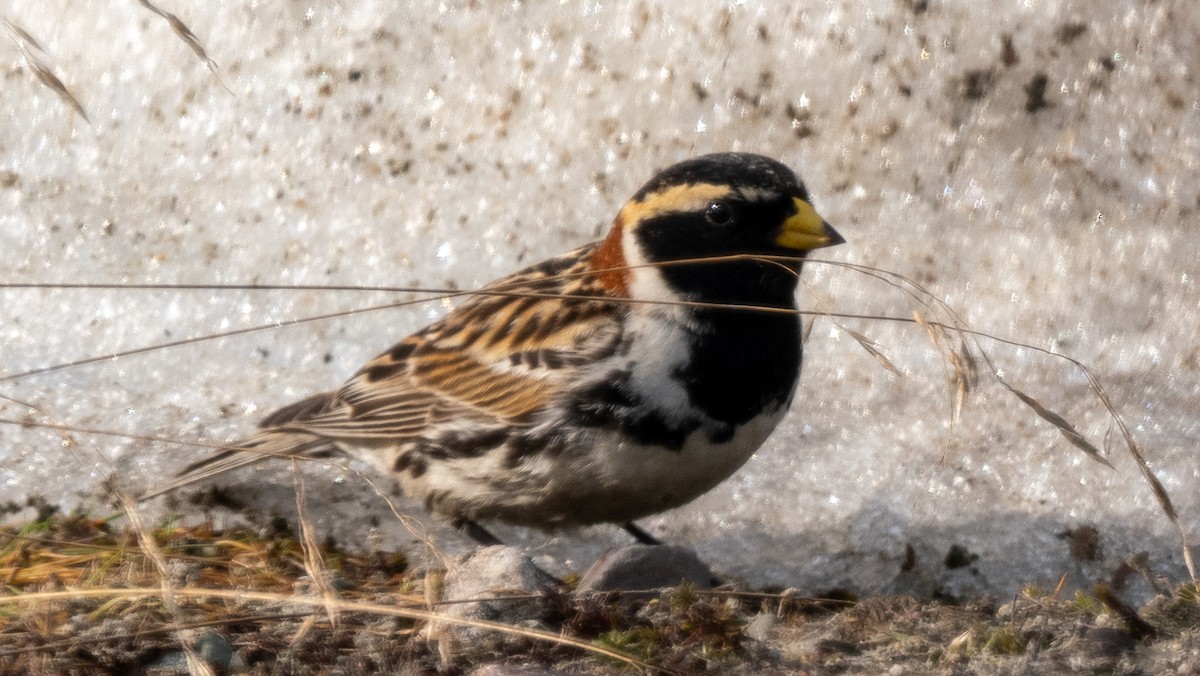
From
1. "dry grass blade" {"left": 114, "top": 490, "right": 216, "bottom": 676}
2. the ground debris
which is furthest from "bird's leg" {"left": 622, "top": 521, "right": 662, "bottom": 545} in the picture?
"dry grass blade" {"left": 114, "top": 490, "right": 216, "bottom": 676}

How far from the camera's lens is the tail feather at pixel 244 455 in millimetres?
4867

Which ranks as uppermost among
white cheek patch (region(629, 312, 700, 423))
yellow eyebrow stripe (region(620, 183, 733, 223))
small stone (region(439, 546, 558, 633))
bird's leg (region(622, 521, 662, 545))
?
yellow eyebrow stripe (region(620, 183, 733, 223))

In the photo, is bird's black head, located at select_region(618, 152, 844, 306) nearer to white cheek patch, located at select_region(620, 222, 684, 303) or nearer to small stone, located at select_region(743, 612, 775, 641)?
white cheek patch, located at select_region(620, 222, 684, 303)

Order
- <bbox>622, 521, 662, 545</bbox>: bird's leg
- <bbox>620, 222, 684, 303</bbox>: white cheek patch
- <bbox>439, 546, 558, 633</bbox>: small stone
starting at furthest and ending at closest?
<bbox>622, 521, 662, 545</bbox>: bird's leg
<bbox>620, 222, 684, 303</bbox>: white cheek patch
<bbox>439, 546, 558, 633</bbox>: small stone

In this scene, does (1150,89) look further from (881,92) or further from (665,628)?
(665,628)

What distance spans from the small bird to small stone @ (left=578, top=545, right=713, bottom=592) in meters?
0.35

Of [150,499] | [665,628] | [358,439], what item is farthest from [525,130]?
[665,628]

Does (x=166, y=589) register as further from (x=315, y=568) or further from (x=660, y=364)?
(x=660, y=364)

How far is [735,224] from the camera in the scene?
4539 millimetres

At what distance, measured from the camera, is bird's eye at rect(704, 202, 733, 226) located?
4527 mm

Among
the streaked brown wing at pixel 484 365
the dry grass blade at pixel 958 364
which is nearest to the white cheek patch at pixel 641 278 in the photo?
the streaked brown wing at pixel 484 365

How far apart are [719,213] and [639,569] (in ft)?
3.85

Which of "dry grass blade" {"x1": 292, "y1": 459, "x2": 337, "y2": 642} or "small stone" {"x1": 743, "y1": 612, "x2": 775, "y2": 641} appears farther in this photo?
"small stone" {"x1": 743, "y1": 612, "x2": 775, "y2": 641}

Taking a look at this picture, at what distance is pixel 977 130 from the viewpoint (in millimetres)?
5930
